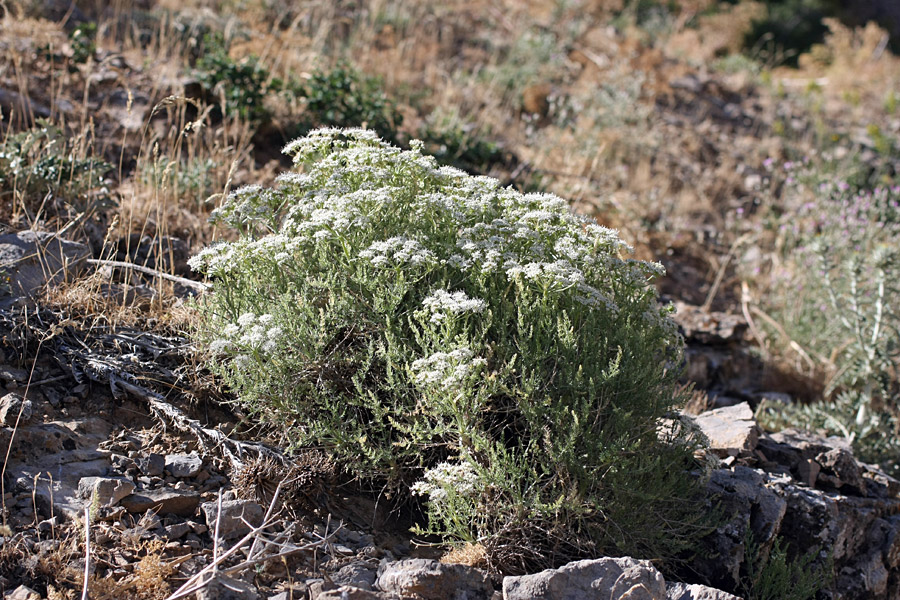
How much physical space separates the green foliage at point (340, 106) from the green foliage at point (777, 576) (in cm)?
452

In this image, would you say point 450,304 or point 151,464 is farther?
point 151,464

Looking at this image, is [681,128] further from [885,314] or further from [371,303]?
[371,303]

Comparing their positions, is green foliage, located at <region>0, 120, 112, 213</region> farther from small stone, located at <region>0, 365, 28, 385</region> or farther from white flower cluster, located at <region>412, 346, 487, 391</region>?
white flower cluster, located at <region>412, 346, 487, 391</region>

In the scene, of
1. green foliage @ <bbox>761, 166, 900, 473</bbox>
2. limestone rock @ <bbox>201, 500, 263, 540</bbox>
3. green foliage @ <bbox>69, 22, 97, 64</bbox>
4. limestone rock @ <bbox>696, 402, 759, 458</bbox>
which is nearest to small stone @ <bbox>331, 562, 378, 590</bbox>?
limestone rock @ <bbox>201, 500, 263, 540</bbox>

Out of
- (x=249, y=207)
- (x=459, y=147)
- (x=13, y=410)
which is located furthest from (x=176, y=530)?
(x=459, y=147)

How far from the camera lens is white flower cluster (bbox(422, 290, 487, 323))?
299 cm

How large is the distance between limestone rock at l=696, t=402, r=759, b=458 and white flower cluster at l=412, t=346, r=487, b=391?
191 centimetres

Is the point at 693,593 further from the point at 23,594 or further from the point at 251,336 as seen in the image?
the point at 23,594

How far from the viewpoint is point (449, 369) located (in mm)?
2904

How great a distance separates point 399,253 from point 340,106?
4.07m

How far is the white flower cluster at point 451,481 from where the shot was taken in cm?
295

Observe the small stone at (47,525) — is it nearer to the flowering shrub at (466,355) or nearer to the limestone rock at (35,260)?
the flowering shrub at (466,355)

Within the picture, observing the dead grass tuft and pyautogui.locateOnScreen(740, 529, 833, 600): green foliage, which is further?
pyautogui.locateOnScreen(740, 529, 833, 600): green foliage

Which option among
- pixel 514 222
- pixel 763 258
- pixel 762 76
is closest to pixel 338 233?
pixel 514 222
